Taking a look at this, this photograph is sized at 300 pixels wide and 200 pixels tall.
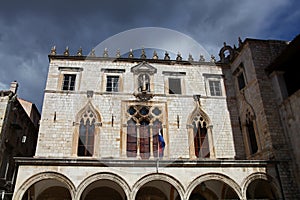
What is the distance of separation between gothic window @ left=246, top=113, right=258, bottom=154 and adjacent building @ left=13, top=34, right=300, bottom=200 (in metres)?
0.06

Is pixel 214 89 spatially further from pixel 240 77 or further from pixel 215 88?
pixel 240 77

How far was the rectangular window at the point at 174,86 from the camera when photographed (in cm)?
1681

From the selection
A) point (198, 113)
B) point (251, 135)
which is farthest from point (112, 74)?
point (251, 135)

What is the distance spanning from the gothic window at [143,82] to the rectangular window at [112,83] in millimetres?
1458

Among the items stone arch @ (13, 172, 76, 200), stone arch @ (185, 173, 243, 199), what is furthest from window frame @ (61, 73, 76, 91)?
stone arch @ (185, 173, 243, 199)

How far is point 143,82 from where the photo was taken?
Result: 1662 cm

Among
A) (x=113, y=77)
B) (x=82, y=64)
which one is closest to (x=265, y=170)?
(x=113, y=77)

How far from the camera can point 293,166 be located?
1239 cm

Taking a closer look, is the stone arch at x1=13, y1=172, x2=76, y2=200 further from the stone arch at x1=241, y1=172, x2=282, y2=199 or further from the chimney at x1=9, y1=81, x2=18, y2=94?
the chimney at x1=9, y1=81, x2=18, y2=94

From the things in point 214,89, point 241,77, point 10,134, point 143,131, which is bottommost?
point 143,131

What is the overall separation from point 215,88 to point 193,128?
134 inches

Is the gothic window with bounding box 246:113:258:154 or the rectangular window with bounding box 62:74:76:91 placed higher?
the rectangular window with bounding box 62:74:76:91

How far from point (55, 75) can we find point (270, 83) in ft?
42.0

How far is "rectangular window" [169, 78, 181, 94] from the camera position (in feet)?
55.2
